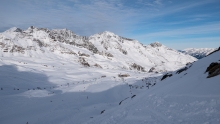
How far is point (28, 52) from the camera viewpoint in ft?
327

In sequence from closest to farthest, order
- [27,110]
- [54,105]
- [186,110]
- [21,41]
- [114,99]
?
1. [186,110]
2. [27,110]
3. [54,105]
4. [114,99]
5. [21,41]

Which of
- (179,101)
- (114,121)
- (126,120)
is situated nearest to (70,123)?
(114,121)

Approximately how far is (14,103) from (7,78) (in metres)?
13.2

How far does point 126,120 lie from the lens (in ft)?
28.6

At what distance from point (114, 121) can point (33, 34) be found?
157 m

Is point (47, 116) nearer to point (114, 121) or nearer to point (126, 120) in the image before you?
point (114, 121)

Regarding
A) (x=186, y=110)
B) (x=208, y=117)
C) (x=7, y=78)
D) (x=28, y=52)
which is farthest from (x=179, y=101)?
(x=28, y=52)

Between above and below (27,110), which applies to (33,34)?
above

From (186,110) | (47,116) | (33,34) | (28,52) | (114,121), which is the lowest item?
(47,116)

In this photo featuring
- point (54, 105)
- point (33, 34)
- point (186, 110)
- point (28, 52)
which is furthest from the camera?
point (33, 34)

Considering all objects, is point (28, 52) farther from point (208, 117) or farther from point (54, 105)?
A: point (208, 117)

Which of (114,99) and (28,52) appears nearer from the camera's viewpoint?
(114,99)

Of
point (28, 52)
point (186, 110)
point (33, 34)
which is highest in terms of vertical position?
point (33, 34)

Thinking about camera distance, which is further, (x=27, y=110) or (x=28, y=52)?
(x=28, y=52)
